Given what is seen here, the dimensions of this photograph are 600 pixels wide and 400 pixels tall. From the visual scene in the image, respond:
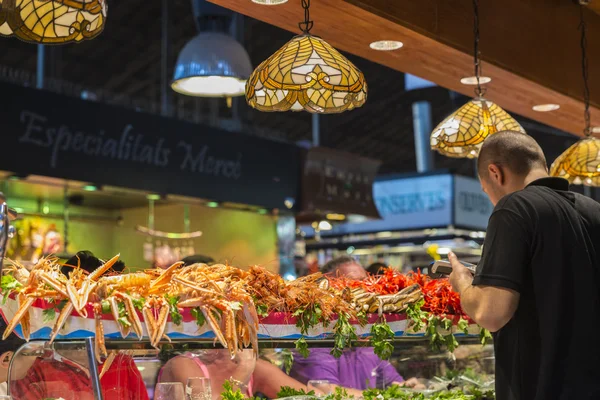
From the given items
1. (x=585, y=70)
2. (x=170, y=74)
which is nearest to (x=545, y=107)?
(x=585, y=70)

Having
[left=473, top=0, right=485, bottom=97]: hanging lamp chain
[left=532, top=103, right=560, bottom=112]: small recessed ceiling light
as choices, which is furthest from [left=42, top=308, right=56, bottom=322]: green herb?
[left=532, top=103, right=560, bottom=112]: small recessed ceiling light

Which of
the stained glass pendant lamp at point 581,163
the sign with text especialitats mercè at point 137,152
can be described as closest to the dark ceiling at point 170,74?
the sign with text especialitats mercè at point 137,152

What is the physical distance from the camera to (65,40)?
250cm

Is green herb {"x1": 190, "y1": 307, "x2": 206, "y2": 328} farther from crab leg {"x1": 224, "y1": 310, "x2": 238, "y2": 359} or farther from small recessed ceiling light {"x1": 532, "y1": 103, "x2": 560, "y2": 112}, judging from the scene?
small recessed ceiling light {"x1": 532, "y1": 103, "x2": 560, "y2": 112}

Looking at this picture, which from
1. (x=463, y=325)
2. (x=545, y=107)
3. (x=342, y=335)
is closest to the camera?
(x=342, y=335)

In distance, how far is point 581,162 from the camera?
17.3ft

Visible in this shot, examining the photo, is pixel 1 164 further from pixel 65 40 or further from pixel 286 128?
pixel 286 128

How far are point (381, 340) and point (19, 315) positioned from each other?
5.01 feet

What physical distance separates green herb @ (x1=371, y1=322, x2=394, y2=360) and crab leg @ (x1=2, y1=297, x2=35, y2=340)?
4.56 feet

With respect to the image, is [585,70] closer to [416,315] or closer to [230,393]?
[416,315]

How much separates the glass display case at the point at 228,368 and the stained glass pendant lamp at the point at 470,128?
986mm

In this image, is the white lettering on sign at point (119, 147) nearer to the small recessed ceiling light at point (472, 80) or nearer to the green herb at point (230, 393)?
the small recessed ceiling light at point (472, 80)

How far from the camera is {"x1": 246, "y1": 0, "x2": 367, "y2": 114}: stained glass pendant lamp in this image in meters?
3.25

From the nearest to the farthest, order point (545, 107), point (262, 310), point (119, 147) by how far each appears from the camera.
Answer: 1. point (262, 310)
2. point (545, 107)
3. point (119, 147)
